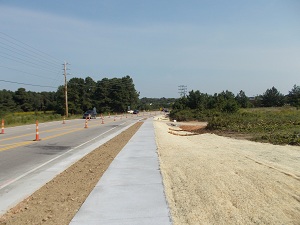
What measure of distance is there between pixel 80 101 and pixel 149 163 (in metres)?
110

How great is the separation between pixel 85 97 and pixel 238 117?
93.8 meters

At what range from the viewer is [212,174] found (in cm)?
820

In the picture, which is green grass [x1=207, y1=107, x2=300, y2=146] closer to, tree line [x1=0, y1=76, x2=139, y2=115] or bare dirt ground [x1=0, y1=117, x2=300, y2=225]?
bare dirt ground [x1=0, y1=117, x2=300, y2=225]

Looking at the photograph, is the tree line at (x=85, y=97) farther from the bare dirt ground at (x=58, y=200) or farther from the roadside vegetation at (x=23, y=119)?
the bare dirt ground at (x=58, y=200)

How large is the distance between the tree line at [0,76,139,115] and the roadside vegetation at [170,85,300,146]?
44.5 m

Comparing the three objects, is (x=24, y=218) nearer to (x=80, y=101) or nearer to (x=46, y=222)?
(x=46, y=222)

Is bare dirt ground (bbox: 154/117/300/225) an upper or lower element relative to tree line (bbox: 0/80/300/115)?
lower

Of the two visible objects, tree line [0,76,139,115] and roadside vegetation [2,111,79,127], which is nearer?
roadside vegetation [2,111,79,127]

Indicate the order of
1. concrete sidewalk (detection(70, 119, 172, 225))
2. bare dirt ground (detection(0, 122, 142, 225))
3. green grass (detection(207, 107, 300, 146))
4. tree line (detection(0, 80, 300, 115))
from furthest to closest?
tree line (detection(0, 80, 300, 115)), green grass (detection(207, 107, 300, 146)), bare dirt ground (detection(0, 122, 142, 225)), concrete sidewalk (detection(70, 119, 172, 225))

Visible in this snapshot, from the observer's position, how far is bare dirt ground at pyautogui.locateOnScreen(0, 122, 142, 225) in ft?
17.9

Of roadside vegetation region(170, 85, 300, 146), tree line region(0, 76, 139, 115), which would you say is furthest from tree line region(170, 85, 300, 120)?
tree line region(0, 76, 139, 115)

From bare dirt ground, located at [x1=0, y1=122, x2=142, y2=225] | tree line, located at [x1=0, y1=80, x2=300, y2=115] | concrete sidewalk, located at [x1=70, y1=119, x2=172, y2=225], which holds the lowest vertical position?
bare dirt ground, located at [x1=0, y1=122, x2=142, y2=225]

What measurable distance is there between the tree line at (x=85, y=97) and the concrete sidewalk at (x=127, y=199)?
104 m

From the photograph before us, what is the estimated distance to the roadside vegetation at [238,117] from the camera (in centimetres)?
2017
